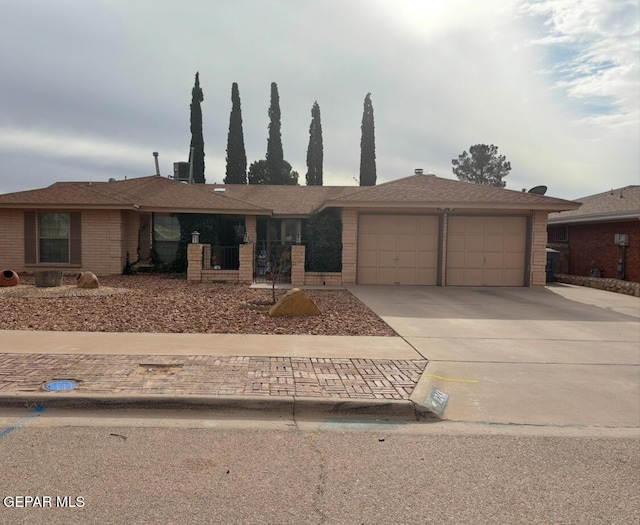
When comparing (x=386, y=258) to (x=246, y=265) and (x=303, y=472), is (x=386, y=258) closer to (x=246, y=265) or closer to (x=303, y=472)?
(x=246, y=265)

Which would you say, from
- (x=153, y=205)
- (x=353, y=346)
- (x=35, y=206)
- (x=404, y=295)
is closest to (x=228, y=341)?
(x=353, y=346)

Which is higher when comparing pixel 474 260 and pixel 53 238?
pixel 53 238

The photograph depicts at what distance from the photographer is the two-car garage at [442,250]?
16562 mm

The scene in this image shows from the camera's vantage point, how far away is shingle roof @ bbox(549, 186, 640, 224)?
17.8m

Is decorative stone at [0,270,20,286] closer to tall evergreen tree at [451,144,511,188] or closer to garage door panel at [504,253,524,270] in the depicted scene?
garage door panel at [504,253,524,270]

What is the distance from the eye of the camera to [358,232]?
16484mm

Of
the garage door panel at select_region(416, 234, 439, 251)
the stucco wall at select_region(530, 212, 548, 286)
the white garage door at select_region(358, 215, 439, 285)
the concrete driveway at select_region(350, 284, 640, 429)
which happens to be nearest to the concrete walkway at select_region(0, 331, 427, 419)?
the concrete driveway at select_region(350, 284, 640, 429)

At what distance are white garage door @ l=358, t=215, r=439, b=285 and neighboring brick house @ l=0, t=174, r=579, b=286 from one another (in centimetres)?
4

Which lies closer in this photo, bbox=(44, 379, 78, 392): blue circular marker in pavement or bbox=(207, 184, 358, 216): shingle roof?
bbox=(44, 379, 78, 392): blue circular marker in pavement

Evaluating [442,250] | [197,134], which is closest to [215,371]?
[442,250]

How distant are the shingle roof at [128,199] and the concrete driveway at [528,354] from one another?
7.95 metres

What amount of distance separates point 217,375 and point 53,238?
15438 millimetres

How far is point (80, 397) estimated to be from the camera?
4715mm

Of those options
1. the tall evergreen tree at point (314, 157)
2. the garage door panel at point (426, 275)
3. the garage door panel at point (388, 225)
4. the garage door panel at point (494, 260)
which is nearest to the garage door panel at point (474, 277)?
the garage door panel at point (494, 260)
